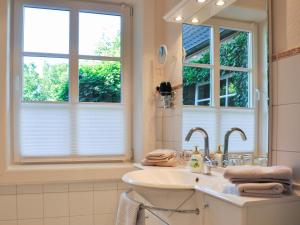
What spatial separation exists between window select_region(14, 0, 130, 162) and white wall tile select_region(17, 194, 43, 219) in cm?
30

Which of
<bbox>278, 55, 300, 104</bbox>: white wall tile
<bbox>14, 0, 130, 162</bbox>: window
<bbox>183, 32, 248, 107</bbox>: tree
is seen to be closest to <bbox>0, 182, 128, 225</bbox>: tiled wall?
<bbox>14, 0, 130, 162</bbox>: window

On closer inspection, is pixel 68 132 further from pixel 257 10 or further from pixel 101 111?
pixel 257 10

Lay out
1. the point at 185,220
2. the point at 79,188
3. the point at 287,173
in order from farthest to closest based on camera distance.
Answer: the point at 79,188
the point at 185,220
the point at 287,173

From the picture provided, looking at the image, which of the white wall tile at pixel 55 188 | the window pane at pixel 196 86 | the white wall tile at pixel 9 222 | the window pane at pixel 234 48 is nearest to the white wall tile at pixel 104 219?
the white wall tile at pixel 55 188

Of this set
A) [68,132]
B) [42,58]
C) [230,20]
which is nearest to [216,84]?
[230,20]

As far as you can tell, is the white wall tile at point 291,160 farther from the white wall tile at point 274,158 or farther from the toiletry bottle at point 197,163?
the toiletry bottle at point 197,163

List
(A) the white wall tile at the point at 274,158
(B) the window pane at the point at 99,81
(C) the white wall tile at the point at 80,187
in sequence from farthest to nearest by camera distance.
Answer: (B) the window pane at the point at 99,81
(C) the white wall tile at the point at 80,187
(A) the white wall tile at the point at 274,158

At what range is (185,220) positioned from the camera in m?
1.45

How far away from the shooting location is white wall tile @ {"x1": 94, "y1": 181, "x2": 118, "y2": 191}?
8.17 feet

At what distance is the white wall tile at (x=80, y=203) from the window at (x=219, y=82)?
90 cm

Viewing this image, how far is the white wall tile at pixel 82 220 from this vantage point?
245 centimetres

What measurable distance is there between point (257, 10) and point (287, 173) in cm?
82

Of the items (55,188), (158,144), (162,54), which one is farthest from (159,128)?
(55,188)

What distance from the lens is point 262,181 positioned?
3.86 feet
